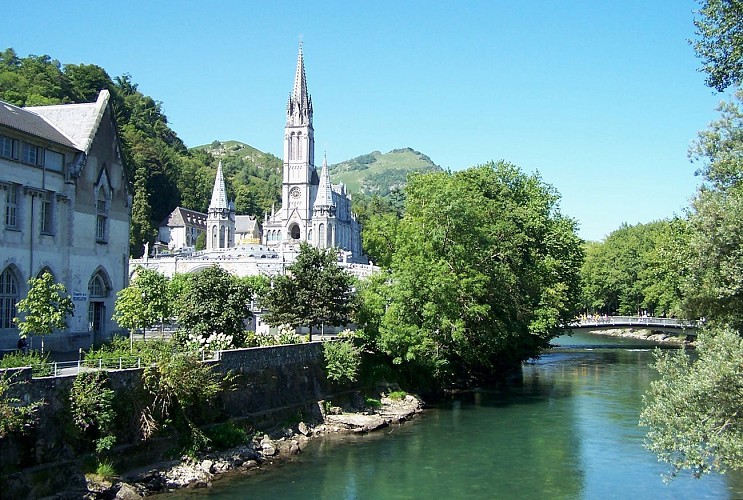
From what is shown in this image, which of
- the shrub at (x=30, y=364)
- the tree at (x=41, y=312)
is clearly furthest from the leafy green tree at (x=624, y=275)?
the shrub at (x=30, y=364)

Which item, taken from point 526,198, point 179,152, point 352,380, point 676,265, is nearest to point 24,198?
point 352,380

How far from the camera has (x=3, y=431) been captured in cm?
2102

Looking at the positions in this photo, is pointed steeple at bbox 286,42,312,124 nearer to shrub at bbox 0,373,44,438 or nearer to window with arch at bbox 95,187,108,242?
window with arch at bbox 95,187,108,242

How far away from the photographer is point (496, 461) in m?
30.7

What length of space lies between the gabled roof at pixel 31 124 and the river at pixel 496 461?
1815cm

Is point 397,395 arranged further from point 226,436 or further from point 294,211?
point 294,211

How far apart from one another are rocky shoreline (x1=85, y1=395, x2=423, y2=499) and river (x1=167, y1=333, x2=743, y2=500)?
70 cm

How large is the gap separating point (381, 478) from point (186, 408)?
747cm

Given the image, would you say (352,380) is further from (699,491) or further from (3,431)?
(3,431)

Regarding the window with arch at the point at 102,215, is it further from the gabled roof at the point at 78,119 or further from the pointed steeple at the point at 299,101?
the pointed steeple at the point at 299,101

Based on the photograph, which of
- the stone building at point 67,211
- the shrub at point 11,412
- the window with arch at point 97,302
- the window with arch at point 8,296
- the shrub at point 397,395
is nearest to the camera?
the shrub at point 11,412

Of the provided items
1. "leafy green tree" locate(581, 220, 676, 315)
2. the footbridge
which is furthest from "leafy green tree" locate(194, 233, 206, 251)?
the footbridge

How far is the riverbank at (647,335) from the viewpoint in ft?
292

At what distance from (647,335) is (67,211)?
77.6m
